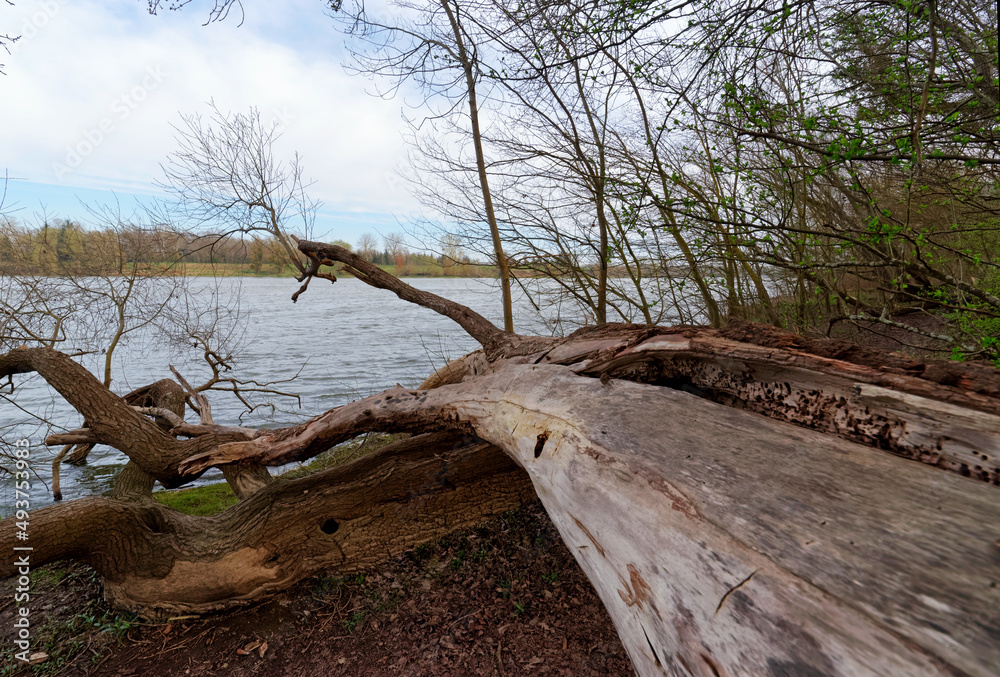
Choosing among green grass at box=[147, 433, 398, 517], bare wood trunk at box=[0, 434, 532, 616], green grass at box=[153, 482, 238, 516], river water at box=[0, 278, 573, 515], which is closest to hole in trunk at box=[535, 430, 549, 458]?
bare wood trunk at box=[0, 434, 532, 616]

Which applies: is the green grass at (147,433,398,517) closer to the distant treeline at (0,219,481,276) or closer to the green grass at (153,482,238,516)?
the green grass at (153,482,238,516)

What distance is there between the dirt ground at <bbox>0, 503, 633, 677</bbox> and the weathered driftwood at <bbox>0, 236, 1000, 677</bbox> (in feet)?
0.59

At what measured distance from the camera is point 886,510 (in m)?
1.19

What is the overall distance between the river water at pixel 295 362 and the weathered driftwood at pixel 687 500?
10.1 ft

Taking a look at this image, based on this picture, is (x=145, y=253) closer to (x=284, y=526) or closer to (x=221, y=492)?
(x=221, y=492)

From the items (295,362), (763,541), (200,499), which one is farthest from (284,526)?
(295,362)

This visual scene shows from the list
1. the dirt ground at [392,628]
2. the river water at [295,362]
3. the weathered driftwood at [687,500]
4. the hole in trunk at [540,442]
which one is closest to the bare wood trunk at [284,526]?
the weathered driftwood at [687,500]

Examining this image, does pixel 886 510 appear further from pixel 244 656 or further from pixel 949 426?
pixel 244 656

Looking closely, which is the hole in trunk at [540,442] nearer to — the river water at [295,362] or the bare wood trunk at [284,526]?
the bare wood trunk at [284,526]

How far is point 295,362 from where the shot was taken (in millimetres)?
14297

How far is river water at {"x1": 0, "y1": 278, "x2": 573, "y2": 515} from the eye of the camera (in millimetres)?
7434

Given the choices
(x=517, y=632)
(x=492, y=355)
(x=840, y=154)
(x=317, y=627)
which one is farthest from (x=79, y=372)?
(x=840, y=154)

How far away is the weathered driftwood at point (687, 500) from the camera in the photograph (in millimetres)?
979

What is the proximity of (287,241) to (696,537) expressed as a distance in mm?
5359
